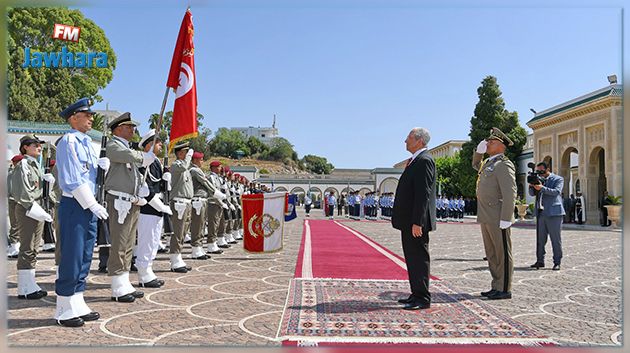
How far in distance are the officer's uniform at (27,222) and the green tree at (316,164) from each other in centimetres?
10854

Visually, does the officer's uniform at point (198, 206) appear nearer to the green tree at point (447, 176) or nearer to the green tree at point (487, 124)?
the green tree at point (487, 124)

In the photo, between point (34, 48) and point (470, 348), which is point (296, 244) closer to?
point (470, 348)

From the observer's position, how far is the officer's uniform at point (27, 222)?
17.6 ft

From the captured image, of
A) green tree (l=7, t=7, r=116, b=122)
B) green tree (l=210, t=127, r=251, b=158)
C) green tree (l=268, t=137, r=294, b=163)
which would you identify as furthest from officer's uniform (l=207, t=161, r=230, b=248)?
green tree (l=268, t=137, r=294, b=163)

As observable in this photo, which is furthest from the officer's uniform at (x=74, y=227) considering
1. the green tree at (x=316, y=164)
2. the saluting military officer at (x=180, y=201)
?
the green tree at (x=316, y=164)

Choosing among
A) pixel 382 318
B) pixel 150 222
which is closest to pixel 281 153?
pixel 150 222

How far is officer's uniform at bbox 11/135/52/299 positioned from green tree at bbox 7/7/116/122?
22.0m

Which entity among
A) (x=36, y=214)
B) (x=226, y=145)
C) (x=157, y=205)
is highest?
(x=226, y=145)

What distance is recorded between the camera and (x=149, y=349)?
353 cm

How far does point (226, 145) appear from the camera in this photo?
106 m

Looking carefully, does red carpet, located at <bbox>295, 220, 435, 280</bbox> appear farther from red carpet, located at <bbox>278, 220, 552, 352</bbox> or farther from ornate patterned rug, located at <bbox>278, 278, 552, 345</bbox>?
ornate patterned rug, located at <bbox>278, 278, 552, 345</bbox>

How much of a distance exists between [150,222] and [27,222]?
51.4 inches

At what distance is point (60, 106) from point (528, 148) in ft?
117

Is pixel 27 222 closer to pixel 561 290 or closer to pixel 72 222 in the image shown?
pixel 72 222
